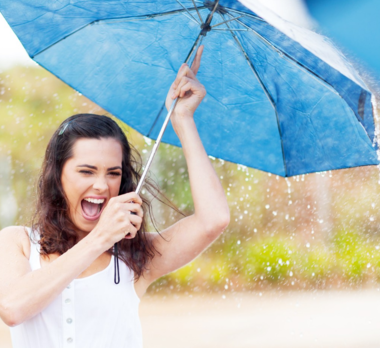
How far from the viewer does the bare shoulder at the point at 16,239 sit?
87.4 inches

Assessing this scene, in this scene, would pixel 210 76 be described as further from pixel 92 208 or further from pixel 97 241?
pixel 97 241

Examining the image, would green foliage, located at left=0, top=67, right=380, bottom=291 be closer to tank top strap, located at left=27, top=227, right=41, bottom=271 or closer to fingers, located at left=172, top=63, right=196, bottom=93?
fingers, located at left=172, top=63, right=196, bottom=93

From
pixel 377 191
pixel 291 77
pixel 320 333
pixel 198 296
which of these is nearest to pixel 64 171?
pixel 291 77

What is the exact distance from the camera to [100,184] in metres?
2.28

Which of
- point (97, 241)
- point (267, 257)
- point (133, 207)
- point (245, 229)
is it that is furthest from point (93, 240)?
point (245, 229)

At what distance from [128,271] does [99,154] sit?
448 millimetres

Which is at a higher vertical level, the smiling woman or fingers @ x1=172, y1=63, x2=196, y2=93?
fingers @ x1=172, y1=63, x2=196, y2=93

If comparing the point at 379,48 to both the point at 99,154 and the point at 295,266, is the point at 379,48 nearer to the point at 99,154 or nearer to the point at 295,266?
the point at 99,154

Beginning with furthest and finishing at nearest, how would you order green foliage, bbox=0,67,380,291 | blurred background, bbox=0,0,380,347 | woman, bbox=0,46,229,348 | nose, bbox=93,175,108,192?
green foliage, bbox=0,67,380,291 → blurred background, bbox=0,0,380,347 → nose, bbox=93,175,108,192 → woman, bbox=0,46,229,348

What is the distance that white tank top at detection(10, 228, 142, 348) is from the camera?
2.14 m

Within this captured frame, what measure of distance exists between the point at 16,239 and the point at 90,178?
0.34 meters

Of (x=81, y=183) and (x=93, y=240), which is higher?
(x=81, y=183)

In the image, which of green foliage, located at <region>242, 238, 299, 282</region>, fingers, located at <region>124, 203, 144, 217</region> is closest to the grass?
green foliage, located at <region>242, 238, 299, 282</region>

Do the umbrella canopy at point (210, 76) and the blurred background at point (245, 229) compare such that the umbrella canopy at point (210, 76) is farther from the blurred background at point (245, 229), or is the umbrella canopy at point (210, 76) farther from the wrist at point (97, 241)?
the blurred background at point (245, 229)
